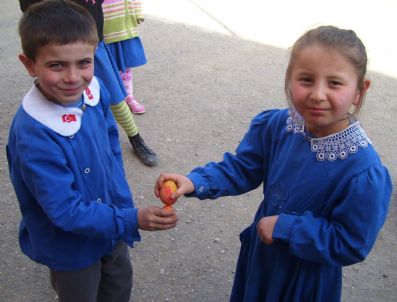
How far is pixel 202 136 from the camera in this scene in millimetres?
3953

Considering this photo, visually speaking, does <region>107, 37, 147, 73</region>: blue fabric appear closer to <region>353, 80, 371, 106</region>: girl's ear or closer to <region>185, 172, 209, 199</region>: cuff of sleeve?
<region>185, 172, 209, 199</region>: cuff of sleeve

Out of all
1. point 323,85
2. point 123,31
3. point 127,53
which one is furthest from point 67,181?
point 127,53

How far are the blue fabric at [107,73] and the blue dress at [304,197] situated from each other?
1.48 m

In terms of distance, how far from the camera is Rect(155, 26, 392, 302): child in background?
4.66 feet

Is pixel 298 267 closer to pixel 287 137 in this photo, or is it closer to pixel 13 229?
pixel 287 137

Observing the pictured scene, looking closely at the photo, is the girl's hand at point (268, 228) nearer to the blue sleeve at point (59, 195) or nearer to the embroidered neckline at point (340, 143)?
the embroidered neckline at point (340, 143)

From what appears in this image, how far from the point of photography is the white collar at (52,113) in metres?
1.58

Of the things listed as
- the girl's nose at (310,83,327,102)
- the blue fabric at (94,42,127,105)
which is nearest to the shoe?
the blue fabric at (94,42,127,105)

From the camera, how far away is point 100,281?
86.2 inches

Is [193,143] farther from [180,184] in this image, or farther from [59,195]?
[59,195]

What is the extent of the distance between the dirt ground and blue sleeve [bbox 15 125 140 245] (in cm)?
102

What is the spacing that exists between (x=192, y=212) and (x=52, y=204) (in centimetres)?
164

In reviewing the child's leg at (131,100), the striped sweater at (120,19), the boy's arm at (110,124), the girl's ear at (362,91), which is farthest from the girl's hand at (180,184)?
the child's leg at (131,100)

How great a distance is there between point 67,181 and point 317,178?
2.73 ft
